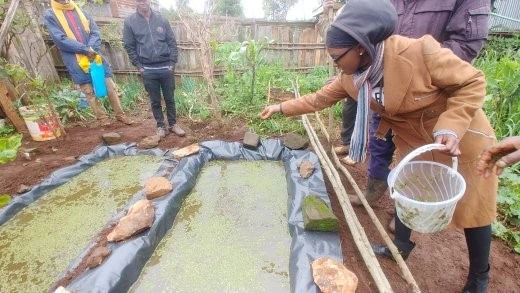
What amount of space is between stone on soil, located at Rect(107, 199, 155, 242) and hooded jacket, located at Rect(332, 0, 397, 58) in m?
1.76

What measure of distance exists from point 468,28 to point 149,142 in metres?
3.20

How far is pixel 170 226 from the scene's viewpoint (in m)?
2.22

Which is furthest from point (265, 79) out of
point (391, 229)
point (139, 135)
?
point (391, 229)

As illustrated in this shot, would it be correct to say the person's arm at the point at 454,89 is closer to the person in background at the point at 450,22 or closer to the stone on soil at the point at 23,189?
the person in background at the point at 450,22

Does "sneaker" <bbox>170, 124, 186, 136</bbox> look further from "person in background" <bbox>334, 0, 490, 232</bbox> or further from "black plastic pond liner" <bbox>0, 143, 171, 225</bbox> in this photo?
"person in background" <bbox>334, 0, 490, 232</bbox>

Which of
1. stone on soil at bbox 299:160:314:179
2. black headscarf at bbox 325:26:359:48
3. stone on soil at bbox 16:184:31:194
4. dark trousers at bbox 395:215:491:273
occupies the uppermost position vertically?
black headscarf at bbox 325:26:359:48

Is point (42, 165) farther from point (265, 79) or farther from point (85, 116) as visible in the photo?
point (265, 79)

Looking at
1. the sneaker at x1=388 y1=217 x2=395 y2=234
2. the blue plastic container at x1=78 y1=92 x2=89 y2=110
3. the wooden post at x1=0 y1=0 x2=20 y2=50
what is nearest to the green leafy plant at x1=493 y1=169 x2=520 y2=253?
the sneaker at x1=388 y1=217 x2=395 y2=234

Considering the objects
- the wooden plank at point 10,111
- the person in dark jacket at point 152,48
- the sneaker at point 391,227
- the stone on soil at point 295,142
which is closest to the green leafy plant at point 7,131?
the wooden plank at point 10,111

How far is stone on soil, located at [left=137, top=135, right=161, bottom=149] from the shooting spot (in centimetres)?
339

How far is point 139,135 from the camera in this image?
12.2 ft

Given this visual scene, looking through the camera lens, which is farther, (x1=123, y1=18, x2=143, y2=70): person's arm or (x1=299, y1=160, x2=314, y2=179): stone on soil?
(x1=123, y1=18, x2=143, y2=70): person's arm

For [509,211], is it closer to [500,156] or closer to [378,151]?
[378,151]

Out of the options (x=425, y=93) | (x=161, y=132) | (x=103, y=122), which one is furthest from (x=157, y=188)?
(x=103, y=122)
